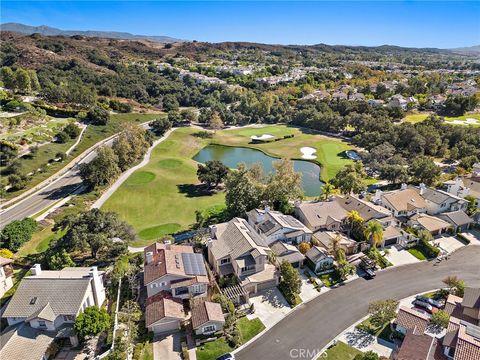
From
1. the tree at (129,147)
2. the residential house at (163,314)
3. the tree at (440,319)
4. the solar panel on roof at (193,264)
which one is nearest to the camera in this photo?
the tree at (440,319)

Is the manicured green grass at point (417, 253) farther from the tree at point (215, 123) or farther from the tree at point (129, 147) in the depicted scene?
the tree at point (215, 123)

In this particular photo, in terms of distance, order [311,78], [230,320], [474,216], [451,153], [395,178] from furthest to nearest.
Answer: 1. [311,78]
2. [451,153]
3. [395,178]
4. [474,216]
5. [230,320]

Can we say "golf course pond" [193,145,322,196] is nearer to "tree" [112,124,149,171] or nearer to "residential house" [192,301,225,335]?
"tree" [112,124,149,171]

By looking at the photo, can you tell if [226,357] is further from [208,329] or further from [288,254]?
[288,254]

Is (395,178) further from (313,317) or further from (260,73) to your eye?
(260,73)

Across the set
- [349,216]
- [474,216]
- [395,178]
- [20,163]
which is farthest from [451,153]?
[20,163]

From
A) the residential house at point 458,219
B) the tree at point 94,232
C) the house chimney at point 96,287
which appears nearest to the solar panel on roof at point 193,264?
the house chimney at point 96,287

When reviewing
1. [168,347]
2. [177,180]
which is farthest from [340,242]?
[177,180]

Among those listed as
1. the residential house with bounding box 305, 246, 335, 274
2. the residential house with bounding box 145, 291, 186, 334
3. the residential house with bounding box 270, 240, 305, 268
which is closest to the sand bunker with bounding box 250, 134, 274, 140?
the residential house with bounding box 270, 240, 305, 268
